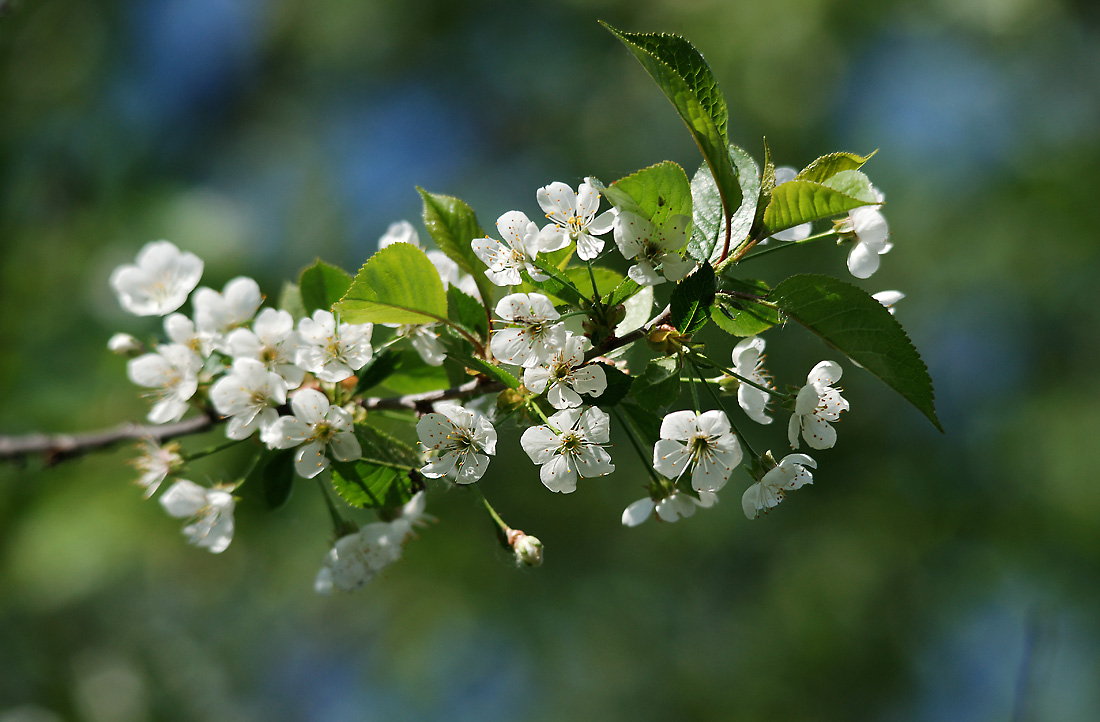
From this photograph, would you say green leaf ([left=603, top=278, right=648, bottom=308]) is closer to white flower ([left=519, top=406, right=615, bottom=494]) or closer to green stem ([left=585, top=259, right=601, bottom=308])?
green stem ([left=585, top=259, right=601, bottom=308])

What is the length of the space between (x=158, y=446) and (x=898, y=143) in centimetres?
644

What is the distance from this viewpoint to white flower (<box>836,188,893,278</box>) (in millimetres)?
1235

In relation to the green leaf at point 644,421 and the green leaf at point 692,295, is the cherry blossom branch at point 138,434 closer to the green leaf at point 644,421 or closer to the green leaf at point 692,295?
the green leaf at point 644,421

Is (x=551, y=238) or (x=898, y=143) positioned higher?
(x=551, y=238)

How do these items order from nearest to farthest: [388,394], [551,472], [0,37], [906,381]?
1. [906,381]
2. [551,472]
3. [388,394]
4. [0,37]

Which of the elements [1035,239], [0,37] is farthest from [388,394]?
[1035,239]

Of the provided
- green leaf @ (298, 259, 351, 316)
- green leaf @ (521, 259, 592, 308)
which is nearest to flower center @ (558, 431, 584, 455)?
green leaf @ (521, 259, 592, 308)

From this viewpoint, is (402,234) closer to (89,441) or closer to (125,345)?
(125,345)

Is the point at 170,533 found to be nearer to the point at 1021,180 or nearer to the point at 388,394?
the point at 388,394

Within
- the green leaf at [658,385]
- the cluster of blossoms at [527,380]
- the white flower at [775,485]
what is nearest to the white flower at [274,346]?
the cluster of blossoms at [527,380]

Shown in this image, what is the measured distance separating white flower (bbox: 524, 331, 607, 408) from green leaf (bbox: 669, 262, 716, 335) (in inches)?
5.6

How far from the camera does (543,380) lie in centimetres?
114

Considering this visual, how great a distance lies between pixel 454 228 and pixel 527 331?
237 millimetres

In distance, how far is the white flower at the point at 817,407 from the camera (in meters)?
1.23
